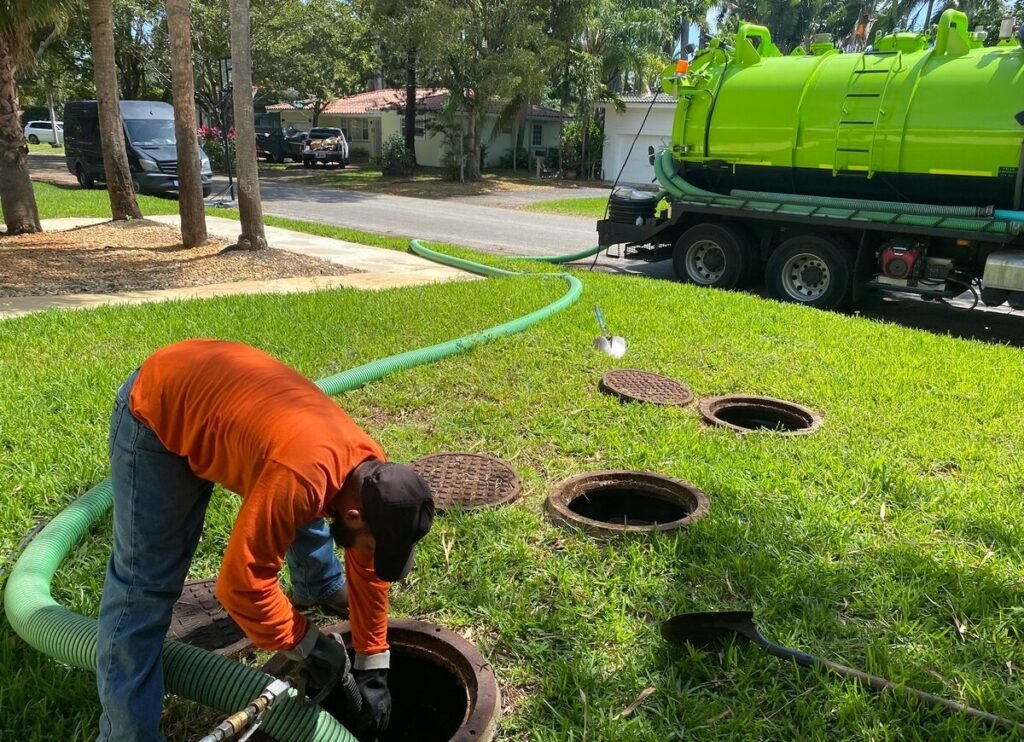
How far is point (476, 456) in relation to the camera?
4211 millimetres

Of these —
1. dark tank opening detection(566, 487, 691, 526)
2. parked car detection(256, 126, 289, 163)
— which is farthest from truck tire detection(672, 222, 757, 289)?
parked car detection(256, 126, 289, 163)

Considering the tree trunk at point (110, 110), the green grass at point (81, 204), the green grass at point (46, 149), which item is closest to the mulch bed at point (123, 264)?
the tree trunk at point (110, 110)

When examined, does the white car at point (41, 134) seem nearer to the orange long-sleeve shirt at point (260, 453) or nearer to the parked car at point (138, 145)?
the parked car at point (138, 145)

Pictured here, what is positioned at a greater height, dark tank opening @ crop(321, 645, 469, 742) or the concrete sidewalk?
the concrete sidewalk

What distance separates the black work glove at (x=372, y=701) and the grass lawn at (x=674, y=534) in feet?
1.26

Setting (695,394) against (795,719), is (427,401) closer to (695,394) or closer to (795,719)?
(695,394)

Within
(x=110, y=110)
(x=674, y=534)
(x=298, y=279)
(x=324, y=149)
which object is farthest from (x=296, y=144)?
(x=674, y=534)

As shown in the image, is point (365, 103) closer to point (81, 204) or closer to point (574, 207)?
point (574, 207)

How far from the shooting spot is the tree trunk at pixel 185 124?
32.5 feet

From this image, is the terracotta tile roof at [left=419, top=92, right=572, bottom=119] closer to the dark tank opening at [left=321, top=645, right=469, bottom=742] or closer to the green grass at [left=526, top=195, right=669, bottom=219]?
the green grass at [left=526, top=195, right=669, bottom=219]

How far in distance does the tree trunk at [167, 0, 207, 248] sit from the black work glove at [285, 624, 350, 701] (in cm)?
967

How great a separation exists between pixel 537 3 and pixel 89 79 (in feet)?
71.0

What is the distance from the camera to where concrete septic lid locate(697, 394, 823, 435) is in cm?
491

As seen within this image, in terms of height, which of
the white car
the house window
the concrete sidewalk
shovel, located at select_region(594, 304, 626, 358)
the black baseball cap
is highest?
the house window
